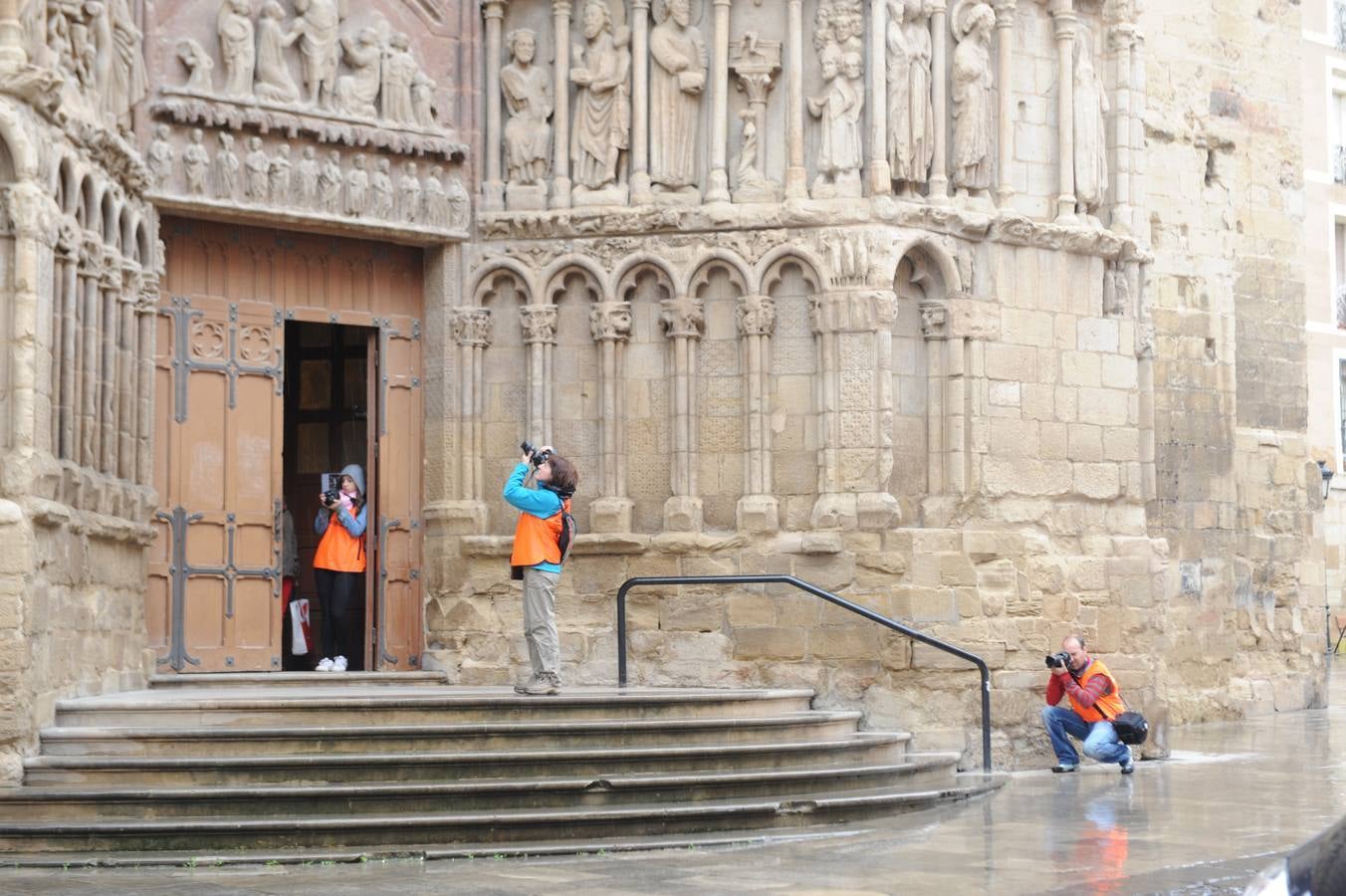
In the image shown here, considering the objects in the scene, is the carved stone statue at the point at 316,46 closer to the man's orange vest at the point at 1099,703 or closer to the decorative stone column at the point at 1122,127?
the decorative stone column at the point at 1122,127

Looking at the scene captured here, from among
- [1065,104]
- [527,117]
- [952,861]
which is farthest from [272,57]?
[952,861]

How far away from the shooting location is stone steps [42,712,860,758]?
10.4 meters

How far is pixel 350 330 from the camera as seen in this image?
630 inches

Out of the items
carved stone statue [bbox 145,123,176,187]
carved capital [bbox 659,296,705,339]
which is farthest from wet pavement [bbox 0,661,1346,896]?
carved stone statue [bbox 145,123,176,187]

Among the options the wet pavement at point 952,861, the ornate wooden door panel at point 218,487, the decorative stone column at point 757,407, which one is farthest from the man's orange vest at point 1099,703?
the ornate wooden door panel at point 218,487

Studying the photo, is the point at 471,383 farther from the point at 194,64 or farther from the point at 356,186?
the point at 194,64

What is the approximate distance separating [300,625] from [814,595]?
376 cm

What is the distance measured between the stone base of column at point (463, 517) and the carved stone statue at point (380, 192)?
6.80 ft

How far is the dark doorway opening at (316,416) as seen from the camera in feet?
52.7

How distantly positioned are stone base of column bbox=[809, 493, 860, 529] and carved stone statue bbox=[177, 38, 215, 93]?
4.94 m

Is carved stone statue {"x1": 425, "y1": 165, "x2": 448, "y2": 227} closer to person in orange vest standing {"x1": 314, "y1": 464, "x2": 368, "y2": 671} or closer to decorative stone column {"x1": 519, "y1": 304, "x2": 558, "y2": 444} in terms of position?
decorative stone column {"x1": 519, "y1": 304, "x2": 558, "y2": 444}

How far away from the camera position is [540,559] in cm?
1179

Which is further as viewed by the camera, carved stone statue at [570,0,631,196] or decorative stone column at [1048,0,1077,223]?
decorative stone column at [1048,0,1077,223]

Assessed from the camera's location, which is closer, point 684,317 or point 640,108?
point 684,317
